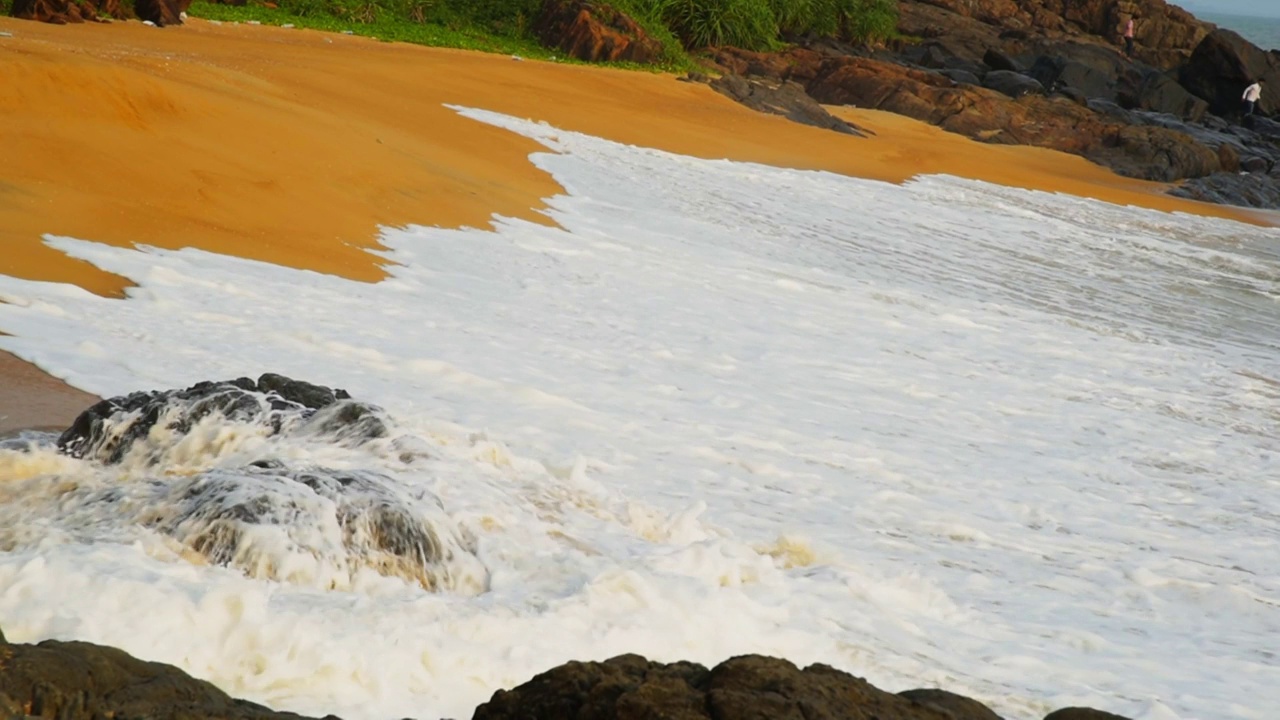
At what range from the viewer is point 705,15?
29.3 meters

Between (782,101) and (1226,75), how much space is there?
17.0 m

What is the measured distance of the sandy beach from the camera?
8.32 metres

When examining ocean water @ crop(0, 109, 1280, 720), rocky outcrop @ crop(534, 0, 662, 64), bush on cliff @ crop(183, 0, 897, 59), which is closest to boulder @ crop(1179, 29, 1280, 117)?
bush on cliff @ crop(183, 0, 897, 59)

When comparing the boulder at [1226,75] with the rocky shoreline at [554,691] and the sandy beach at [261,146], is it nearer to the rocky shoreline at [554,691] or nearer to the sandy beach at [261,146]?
the sandy beach at [261,146]

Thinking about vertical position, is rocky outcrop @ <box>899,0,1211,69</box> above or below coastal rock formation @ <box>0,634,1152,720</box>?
above

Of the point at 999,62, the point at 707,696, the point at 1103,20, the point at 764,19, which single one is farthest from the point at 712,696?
the point at 1103,20

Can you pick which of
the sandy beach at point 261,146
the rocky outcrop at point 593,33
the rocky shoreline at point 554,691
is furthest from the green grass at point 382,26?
the rocky shoreline at point 554,691

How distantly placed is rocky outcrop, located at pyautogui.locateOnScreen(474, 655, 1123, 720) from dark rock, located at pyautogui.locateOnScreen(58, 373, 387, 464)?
7.56 ft

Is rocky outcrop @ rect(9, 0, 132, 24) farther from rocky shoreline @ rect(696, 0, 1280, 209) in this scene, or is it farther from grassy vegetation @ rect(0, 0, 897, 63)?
rocky shoreline @ rect(696, 0, 1280, 209)

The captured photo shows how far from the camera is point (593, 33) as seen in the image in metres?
25.9

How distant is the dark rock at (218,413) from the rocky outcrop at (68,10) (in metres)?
14.6

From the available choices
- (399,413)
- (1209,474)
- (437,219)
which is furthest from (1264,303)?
(399,413)

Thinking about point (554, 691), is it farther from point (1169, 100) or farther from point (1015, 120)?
point (1169, 100)

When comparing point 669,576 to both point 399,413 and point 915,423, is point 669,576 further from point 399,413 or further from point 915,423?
point 915,423
